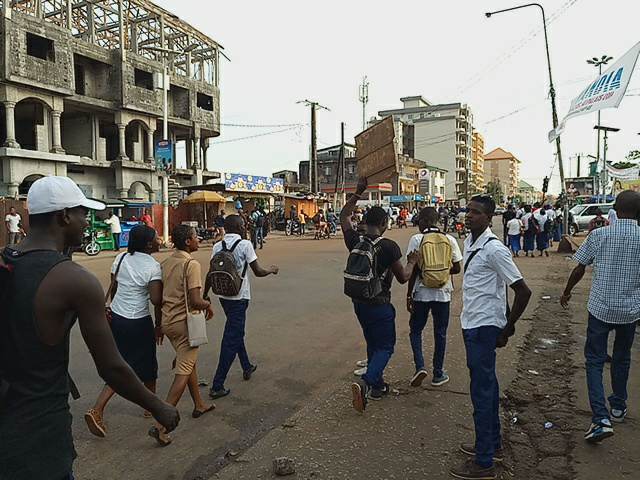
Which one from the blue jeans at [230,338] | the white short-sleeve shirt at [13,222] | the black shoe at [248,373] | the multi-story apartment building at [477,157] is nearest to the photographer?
the blue jeans at [230,338]

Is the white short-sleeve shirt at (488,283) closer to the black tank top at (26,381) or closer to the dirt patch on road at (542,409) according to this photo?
the dirt patch on road at (542,409)

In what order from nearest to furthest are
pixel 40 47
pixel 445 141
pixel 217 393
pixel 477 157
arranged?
pixel 217 393, pixel 40 47, pixel 445 141, pixel 477 157

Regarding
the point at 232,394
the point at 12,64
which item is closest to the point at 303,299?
the point at 232,394

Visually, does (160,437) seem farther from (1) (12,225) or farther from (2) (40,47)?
(2) (40,47)

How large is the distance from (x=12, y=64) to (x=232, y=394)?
2351 centimetres

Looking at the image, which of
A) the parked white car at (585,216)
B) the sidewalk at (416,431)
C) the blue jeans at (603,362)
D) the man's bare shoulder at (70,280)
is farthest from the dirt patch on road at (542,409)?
the parked white car at (585,216)

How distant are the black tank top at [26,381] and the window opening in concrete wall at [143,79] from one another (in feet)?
107

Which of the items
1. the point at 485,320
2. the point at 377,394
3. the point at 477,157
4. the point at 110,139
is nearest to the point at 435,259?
the point at 377,394

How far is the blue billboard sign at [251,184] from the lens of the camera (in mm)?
31938

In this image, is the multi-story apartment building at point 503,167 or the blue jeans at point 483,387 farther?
the multi-story apartment building at point 503,167

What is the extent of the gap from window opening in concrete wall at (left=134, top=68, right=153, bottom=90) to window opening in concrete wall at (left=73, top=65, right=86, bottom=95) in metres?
3.97

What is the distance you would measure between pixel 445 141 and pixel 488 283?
85.9m

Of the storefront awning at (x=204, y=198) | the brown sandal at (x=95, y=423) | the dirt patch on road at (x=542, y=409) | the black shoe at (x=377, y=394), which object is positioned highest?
the storefront awning at (x=204, y=198)

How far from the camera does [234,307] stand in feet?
16.0
